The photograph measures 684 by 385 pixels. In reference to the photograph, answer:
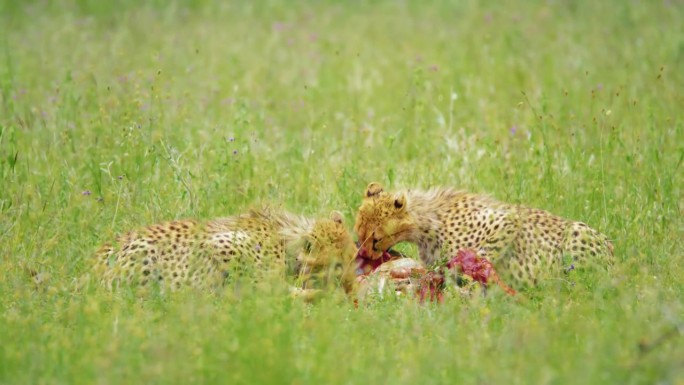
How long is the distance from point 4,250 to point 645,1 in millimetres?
9257

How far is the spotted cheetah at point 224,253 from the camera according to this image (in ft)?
18.4

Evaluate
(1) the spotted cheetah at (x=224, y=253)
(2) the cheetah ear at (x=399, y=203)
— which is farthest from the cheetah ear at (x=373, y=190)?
(1) the spotted cheetah at (x=224, y=253)

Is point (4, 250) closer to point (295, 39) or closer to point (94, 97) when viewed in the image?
point (94, 97)

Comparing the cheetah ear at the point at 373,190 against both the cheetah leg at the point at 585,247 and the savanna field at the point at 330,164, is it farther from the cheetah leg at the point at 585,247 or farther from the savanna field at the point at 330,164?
the cheetah leg at the point at 585,247

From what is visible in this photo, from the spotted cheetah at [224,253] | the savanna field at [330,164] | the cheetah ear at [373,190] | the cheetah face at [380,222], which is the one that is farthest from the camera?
the cheetah ear at [373,190]

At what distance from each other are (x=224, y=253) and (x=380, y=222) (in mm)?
924

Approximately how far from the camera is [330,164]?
24.8 ft

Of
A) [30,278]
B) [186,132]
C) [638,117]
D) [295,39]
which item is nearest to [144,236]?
[30,278]

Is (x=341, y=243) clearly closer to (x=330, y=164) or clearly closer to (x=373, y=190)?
(x=373, y=190)

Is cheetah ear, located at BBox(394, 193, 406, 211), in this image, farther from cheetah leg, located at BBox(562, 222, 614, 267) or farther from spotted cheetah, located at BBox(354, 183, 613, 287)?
cheetah leg, located at BBox(562, 222, 614, 267)

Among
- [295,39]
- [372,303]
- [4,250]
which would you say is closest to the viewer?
[372,303]

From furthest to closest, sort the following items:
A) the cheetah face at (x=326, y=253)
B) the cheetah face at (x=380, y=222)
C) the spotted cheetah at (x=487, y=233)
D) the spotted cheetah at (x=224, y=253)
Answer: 1. the cheetah face at (x=380, y=222)
2. the spotted cheetah at (x=487, y=233)
3. the cheetah face at (x=326, y=253)
4. the spotted cheetah at (x=224, y=253)

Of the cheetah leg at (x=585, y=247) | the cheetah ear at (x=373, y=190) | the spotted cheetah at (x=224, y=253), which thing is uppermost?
the cheetah ear at (x=373, y=190)

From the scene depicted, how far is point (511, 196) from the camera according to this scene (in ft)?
22.9
